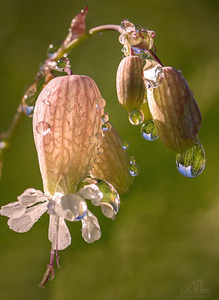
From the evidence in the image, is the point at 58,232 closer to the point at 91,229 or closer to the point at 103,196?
the point at 91,229

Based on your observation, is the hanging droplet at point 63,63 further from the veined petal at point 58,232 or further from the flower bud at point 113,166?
the veined petal at point 58,232

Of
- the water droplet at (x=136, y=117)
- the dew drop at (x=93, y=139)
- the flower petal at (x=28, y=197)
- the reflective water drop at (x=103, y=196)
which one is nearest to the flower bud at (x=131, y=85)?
the water droplet at (x=136, y=117)

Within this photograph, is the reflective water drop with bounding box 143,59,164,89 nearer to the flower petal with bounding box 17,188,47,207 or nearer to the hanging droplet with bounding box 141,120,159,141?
the hanging droplet with bounding box 141,120,159,141

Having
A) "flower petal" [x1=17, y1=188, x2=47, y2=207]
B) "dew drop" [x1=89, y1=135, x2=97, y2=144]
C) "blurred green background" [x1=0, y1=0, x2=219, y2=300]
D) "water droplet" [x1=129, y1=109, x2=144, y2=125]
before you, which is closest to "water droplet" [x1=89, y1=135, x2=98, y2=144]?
"dew drop" [x1=89, y1=135, x2=97, y2=144]

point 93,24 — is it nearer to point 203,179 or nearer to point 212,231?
point 203,179
